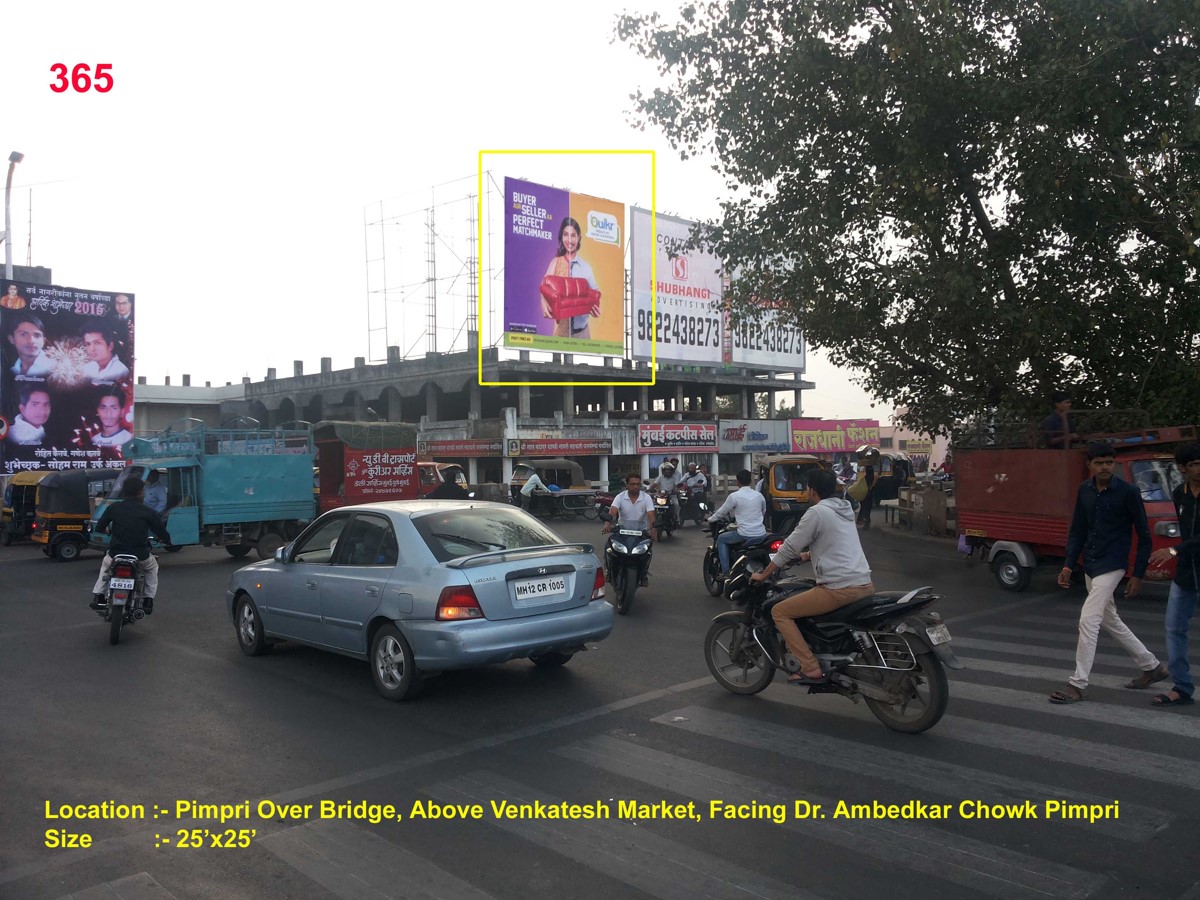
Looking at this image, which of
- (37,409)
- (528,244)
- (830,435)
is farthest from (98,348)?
(830,435)

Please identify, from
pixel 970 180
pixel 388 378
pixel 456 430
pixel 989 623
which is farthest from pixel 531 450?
pixel 989 623

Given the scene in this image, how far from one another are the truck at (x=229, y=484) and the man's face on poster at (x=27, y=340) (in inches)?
597

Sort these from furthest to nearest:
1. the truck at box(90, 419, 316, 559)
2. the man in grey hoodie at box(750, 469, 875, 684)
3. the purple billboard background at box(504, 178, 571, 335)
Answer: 1. the purple billboard background at box(504, 178, 571, 335)
2. the truck at box(90, 419, 316, 559)
3. the man in grey hoodie at box(750, 469, 875, 684)

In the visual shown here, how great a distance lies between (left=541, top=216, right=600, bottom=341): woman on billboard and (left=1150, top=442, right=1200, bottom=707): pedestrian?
115 feet

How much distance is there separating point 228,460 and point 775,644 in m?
13.0

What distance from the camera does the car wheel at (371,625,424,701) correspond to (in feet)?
21.6

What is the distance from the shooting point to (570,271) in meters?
40.9

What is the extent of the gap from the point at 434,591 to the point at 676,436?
41.9 m

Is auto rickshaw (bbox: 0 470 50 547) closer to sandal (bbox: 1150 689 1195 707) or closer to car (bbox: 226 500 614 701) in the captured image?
car (bbox: 226 500 614 701)

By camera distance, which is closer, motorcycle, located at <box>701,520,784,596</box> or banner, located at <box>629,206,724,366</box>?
motorcycle, located at <box>701,520,784,596</box>

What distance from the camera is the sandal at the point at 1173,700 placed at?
20.5ft

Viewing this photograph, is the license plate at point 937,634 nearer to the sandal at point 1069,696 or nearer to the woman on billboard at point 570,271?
the sandal at point 1069,696

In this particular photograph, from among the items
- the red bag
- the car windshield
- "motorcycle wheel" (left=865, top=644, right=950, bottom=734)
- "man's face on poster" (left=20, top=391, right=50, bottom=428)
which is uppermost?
the red bag

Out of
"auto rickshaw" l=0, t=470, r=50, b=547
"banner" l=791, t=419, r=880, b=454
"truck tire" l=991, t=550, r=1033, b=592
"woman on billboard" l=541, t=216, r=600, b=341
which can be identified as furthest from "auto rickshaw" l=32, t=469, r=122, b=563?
"banner" l=791, t=419, r=880, b=454
